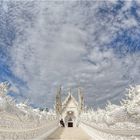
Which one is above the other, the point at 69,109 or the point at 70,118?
the point at 69,109

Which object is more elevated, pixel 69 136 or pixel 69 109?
pixel 69 109

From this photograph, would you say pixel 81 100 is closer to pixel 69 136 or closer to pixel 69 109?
pixel 69 109

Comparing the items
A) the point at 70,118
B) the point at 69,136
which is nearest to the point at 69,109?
the point at 70,118

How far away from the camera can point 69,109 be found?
6247 cm

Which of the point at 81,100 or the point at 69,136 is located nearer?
the point at 69,136

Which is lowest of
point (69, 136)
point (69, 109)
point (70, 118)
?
point (69, 136)

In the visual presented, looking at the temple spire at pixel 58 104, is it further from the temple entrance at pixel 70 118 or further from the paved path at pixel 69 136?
the paved path at pixel 69 136

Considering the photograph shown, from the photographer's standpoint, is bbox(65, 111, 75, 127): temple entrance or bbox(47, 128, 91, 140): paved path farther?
bbox(65, 111, 75, 127): temple entrance

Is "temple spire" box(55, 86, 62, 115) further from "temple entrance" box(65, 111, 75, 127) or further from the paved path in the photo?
the paved path

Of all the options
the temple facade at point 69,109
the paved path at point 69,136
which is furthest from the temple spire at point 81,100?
the paved path at point 69,136

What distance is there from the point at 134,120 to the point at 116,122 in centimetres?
129

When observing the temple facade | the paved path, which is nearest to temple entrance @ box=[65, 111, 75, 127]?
the temple facade

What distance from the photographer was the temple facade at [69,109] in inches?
2394

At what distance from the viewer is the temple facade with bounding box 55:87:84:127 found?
60.8m
